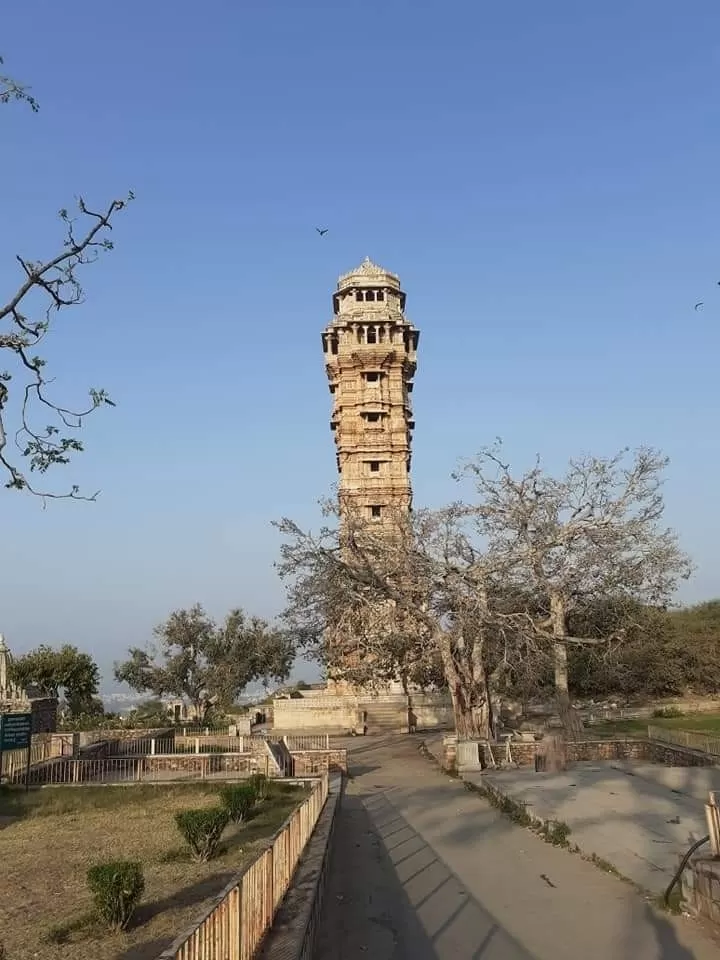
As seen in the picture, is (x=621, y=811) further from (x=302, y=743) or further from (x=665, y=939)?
(x=302, y=743)

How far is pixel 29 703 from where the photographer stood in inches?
1015

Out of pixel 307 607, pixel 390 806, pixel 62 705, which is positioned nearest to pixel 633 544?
pixel 307 607

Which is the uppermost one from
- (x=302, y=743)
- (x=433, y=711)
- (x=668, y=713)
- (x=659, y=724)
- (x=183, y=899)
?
(x=183, y=899)

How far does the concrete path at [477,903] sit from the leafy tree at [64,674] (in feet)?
113

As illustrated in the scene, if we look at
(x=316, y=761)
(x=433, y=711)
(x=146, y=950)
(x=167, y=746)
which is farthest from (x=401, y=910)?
(x=433, y=711)

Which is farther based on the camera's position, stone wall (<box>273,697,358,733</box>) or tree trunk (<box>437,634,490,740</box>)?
stone wall (<box>273,697,358,733</box>)

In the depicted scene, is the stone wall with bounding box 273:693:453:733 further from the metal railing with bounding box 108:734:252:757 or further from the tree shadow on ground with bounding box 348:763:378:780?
the tree shadow on ground with bounding box 348:763:378:780

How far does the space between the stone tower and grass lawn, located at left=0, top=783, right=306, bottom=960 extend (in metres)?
34.6

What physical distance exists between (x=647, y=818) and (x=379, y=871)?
541cm

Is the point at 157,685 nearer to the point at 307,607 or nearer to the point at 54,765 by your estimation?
the point at 307,607

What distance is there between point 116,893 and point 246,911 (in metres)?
2.95

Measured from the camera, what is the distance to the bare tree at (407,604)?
89.6 ft

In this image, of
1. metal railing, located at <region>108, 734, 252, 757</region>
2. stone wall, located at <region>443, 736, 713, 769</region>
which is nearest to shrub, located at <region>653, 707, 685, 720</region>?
stone wall, located at <region>443, 736, 713, 769</region>

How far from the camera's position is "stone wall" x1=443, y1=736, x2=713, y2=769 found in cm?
2264
